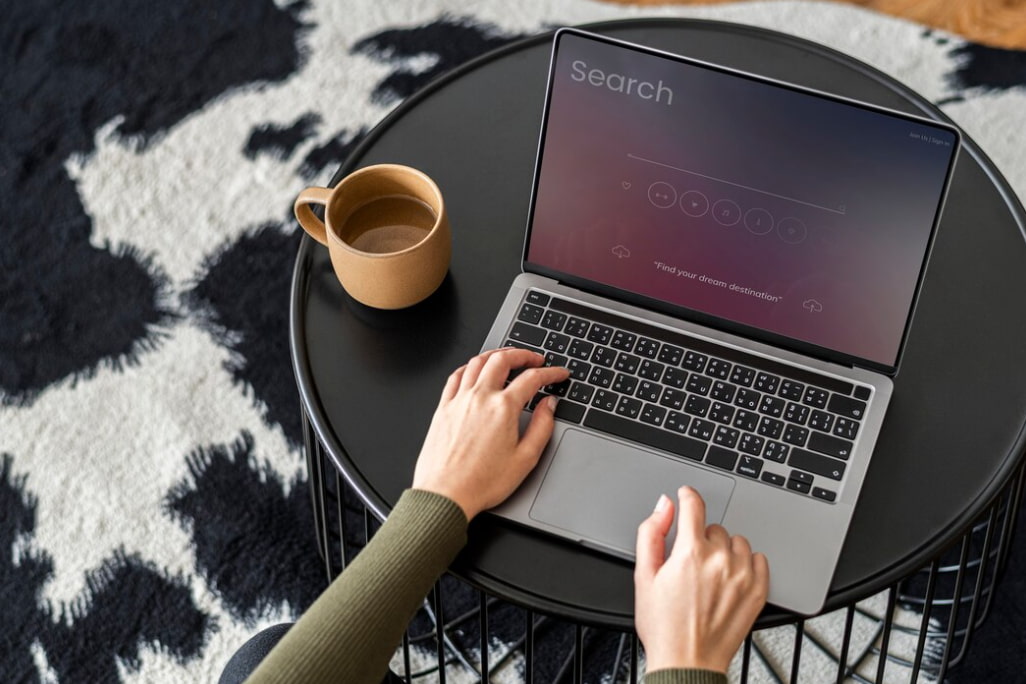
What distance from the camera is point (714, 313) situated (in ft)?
3.17

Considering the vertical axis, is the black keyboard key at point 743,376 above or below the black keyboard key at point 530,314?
above

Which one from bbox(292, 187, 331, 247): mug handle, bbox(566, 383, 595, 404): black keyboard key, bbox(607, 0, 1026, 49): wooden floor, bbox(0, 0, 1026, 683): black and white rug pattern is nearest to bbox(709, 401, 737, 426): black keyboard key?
bbox(566, 383, 595, 404): black keyboard key

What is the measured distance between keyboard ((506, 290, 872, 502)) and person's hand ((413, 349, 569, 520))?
3cm

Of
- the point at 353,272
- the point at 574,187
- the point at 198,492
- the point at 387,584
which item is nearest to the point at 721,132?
the point at 574,187

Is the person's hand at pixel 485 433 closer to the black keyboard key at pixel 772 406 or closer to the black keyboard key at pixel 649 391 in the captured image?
the black keyboard key at pixel 649 391

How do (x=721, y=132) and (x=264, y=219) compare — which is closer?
(x=721, y=132)

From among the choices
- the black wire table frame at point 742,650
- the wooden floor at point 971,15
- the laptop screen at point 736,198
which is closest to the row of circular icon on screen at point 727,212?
the laptop screen at point 736,198

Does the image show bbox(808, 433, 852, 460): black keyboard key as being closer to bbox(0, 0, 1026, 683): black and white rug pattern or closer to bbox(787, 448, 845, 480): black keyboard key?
bbox(787, 448, 845, 480): black keyboard key

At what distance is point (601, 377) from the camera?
3.08 feet

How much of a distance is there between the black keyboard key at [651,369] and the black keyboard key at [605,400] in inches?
1.3

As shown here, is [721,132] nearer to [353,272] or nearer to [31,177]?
[353,272]

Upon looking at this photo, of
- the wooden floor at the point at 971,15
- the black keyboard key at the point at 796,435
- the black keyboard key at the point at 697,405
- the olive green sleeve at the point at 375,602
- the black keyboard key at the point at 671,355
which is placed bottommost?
the olive green sleeve at the point at 375,602

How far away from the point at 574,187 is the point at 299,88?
3.40 ft

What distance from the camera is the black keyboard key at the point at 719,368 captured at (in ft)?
3.07
